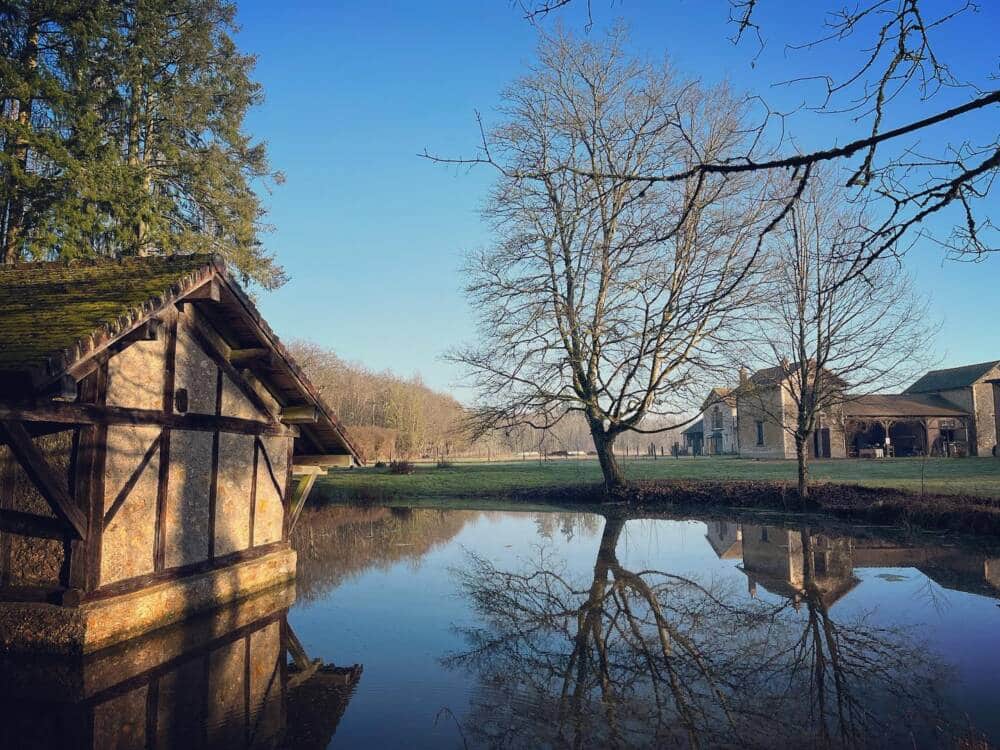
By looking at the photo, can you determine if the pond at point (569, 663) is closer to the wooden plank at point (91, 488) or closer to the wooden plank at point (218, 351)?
the wooden plank at point (91, 488)

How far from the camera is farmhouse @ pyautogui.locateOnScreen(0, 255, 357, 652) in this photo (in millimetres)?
6684

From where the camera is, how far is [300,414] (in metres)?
10.6

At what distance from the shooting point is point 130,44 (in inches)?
797

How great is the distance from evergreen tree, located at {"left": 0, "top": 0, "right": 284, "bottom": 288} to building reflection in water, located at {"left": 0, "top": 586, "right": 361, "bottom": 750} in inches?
591

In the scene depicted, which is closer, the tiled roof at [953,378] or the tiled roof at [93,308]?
the tiled roof at [93,308]

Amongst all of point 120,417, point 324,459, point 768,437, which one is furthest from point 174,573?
point 768,437

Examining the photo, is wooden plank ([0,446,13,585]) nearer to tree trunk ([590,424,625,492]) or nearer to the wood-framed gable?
the wood-framed gable

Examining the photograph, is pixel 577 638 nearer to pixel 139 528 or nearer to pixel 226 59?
pixel 139 528

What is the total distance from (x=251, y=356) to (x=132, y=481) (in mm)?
2550

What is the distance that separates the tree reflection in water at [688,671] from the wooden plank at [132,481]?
4.19 meters

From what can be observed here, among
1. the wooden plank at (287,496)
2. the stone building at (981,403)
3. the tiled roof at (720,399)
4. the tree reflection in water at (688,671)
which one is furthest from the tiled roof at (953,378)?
the wooden plank at (287,496)

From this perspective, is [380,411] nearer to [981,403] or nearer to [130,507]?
[981,403]

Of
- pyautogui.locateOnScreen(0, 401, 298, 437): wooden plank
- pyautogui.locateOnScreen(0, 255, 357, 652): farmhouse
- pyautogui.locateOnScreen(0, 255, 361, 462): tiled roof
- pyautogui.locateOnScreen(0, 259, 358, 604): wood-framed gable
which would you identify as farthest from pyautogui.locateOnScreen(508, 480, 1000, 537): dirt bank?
pyautogui.locateOnScreen(0, 401, 298, 437): wooden plank

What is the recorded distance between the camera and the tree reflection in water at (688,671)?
5066mm
